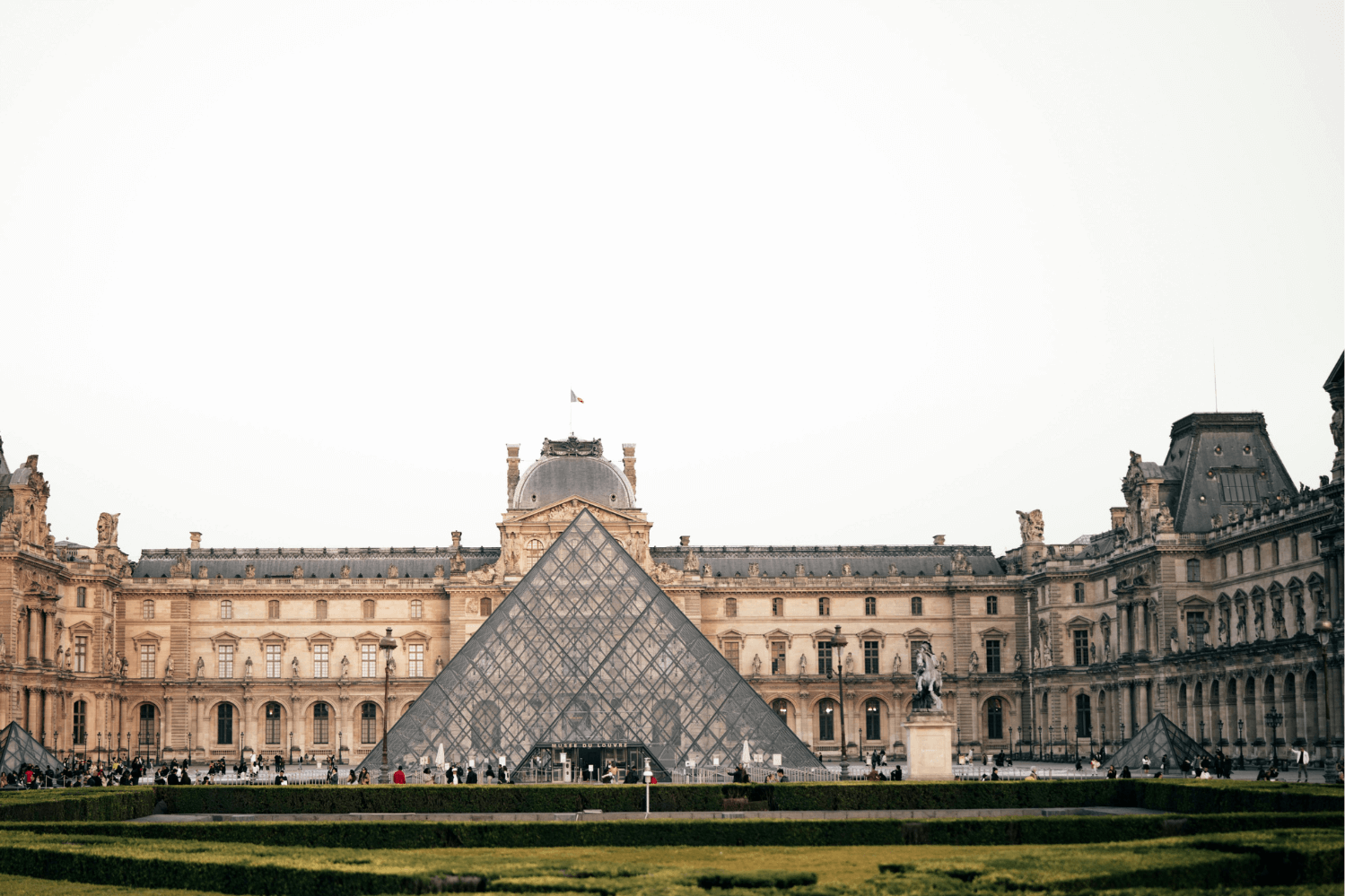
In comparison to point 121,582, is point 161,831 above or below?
below

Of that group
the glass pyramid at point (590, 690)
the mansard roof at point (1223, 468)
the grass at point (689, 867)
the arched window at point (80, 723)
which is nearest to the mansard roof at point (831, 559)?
the mansard roof at point (1223, 468)

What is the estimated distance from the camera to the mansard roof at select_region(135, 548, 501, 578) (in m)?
73.8

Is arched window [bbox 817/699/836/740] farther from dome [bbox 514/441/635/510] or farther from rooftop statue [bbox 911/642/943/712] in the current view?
rooftop statue [bbox 911/642/943/712]

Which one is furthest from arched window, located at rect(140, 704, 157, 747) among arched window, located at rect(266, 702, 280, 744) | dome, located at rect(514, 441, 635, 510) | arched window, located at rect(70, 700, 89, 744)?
dome, located at rect(514, 441, 635, 510)

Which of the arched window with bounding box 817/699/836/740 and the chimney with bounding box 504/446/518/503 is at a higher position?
the chimney with bounding box 504/446/518/503

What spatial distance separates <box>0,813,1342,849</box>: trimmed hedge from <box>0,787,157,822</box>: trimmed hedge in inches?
109

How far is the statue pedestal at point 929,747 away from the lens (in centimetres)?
3500

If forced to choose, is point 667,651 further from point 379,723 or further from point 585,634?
point 379,723

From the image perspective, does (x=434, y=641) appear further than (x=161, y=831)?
Yes

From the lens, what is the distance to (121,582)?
231ft

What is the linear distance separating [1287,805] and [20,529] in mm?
45476

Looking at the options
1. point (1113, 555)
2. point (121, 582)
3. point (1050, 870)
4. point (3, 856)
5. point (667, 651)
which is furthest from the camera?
point (121, 582)

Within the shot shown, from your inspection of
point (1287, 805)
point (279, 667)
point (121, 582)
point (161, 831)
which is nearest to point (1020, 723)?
point (279, 667)

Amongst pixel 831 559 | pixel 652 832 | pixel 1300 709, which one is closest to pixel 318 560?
pixel 831 559
